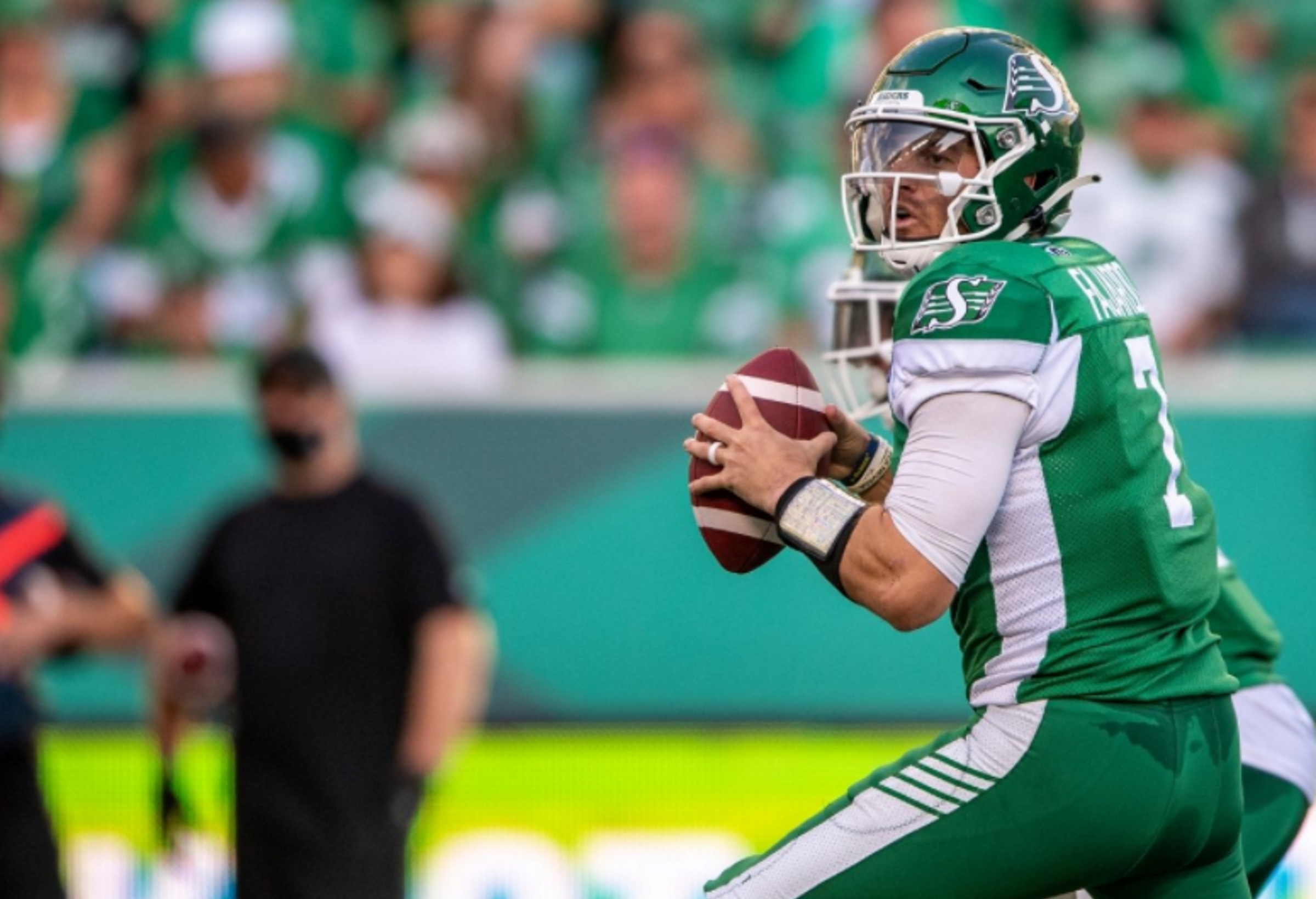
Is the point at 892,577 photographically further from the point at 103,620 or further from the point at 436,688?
the point at 103,620

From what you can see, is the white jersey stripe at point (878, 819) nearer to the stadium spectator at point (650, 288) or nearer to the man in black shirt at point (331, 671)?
the man in black shirt at point (331, 671)

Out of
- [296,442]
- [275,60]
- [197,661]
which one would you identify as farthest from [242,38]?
[197,661]

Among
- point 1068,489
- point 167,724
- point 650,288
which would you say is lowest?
point 167,724

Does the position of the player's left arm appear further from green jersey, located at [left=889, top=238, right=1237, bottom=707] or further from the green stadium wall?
the green stadium wall

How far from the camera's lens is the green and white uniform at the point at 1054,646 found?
3168mm

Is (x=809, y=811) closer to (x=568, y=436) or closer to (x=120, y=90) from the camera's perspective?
(x=568, y=436)

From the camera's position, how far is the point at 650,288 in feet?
25.2

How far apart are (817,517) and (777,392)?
0.29 meters

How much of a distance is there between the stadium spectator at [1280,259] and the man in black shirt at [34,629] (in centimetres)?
417

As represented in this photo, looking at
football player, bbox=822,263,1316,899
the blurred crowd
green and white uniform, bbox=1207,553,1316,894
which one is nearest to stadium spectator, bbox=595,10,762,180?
the blurred crowd

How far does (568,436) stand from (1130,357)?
401cm

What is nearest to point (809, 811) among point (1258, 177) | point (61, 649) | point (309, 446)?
point (309, 446)

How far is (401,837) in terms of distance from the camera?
229 inches

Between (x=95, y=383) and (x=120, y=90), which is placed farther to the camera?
(x=120, y=90)
